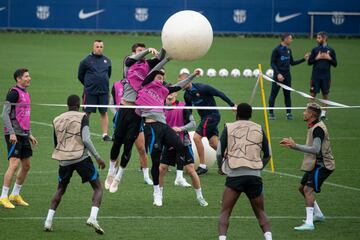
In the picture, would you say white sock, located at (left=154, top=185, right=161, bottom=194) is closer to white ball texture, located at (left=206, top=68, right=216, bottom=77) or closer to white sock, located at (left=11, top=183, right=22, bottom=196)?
white sock, located at (left=11, top=183, right=22, bottom=196)

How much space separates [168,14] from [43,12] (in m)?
6.55

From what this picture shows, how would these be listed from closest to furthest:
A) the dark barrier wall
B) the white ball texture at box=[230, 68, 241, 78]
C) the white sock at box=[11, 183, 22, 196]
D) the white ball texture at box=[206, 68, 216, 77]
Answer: the white sock at box=[11, 183, 22, 196], the white ball texture at box=[206, 68, 216, 77], the white ball texture at box=[230, 68, 241, 78], the dark barrier wall

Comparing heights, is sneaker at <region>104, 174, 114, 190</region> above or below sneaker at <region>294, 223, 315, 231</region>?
above

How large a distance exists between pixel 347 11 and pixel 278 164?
31.5 m

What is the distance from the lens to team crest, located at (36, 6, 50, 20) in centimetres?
4656

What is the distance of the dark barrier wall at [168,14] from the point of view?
153ft

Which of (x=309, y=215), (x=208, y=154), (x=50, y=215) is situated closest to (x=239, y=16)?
(x=208, y=154)

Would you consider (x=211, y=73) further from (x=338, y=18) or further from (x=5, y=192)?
(x=5, y=192)

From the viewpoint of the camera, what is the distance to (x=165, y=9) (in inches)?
1871

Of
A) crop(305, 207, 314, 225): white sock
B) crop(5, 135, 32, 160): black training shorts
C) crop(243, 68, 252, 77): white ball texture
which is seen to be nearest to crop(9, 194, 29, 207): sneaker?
crop(5, 135, 32, 160): black training shorts

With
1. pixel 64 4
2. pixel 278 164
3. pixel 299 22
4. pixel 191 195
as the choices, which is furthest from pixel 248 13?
pixel 191 195

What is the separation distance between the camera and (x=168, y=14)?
47656 millimetres

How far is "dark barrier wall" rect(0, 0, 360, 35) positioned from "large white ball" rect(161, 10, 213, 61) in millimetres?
32961

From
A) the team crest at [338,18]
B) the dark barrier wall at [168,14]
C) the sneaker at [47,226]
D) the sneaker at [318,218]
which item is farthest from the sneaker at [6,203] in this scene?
the team crest at [338,18]
